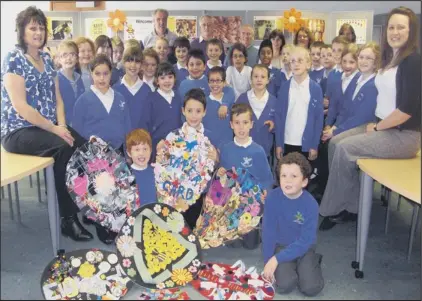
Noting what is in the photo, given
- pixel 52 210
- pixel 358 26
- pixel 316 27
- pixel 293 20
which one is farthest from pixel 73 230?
pixel 358 26

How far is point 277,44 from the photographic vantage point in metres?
3.73

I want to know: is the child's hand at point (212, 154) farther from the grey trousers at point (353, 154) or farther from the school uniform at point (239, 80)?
the school uniform at point (239, 80)

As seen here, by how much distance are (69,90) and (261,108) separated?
4.08 feet

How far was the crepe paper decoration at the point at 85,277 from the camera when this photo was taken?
1.95 meters

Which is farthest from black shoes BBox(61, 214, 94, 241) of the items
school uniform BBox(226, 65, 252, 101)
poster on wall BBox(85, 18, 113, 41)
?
poster on wall BBox(85, 18, 113, 41)

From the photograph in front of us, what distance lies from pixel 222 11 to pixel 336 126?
1.48 meters

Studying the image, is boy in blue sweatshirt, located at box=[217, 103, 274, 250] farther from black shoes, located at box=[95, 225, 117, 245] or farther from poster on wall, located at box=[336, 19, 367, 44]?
poster on wall, located at box=[336, 19, 367, 44]

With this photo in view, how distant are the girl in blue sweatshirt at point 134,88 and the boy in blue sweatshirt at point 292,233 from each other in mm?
1155

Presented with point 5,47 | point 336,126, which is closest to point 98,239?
point 5,47

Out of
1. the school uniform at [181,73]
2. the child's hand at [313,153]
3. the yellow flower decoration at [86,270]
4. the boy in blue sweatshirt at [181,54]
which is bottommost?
the yellow flower decoration at [86,270]

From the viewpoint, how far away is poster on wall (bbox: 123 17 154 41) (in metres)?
3.70

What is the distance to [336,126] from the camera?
297 centimetres

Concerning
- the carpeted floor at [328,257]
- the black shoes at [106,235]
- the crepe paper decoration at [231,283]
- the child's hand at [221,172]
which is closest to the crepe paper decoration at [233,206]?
the child's hand at [221,172]

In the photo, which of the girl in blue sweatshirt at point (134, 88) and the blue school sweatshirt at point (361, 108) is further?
the girl in blue sweatshirt at point (134, 88)
